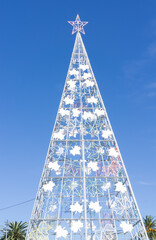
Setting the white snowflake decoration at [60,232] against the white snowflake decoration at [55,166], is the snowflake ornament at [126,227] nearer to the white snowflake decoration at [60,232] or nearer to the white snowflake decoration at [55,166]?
the white snowflake decoration at [60,232]

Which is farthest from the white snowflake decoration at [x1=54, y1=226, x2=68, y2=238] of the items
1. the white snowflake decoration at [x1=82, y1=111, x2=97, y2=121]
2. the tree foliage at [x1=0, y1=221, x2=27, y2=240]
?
the tree foliage at [x1=0, y1=221, x2=27, y2=240]

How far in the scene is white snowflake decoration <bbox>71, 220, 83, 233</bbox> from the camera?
1423 cm

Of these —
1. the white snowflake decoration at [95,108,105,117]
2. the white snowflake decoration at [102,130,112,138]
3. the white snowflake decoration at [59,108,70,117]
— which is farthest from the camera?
Answer: the white snowflake decoration at [59,108,70,117]

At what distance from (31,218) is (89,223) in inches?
155

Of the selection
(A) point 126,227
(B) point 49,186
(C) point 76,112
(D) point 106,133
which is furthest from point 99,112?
(A) point 126,227

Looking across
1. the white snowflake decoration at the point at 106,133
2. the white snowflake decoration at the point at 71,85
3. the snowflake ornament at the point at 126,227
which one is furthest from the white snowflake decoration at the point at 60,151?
the snowflake ornament at the point at 126,227

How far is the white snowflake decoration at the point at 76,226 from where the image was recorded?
14.2 metres

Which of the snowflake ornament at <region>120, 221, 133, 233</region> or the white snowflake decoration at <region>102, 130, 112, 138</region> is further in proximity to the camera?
the white snowflake decoration at <region>102, 130, 112, 138</region>

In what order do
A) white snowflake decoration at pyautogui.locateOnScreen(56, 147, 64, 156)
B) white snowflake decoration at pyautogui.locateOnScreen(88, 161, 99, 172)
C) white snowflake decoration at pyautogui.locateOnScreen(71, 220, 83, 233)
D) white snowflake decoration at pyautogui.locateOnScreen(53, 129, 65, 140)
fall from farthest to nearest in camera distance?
white snowflake decoration at pyautogui.locateOnScreen(53, 129, 65, 140), white snowflake decoration at pyautogui.locateOnScreen(56, 147, 64, 156), white snowflake decoration at pyautogui.locateOnScreen(88, 161, 99, 172), white snowflake decoration at pyautogui.locateOnScreen(71, 220, 83, 233)

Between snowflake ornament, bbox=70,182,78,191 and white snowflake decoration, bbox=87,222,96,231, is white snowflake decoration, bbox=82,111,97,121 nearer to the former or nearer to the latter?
snowflake ornament, bbox=70,182,78,191

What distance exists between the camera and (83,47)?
23484mm

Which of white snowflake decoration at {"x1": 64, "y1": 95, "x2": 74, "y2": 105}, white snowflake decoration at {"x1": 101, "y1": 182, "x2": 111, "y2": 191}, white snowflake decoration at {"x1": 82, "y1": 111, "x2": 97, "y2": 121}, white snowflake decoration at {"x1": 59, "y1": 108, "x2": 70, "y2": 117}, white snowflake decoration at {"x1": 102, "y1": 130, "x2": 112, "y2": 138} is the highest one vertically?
white snowflake decoration at {"x1": 64, "y1": 95, "x2": 74, "y2": 105}

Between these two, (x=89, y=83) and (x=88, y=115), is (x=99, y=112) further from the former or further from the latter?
(x=89, y=83)

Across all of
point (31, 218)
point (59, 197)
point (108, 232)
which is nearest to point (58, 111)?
point (59, 197)
